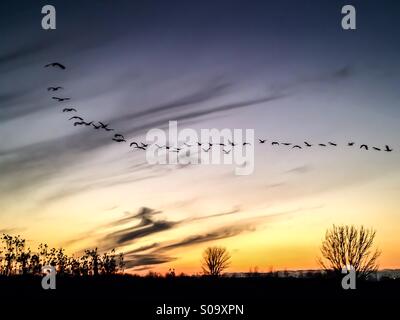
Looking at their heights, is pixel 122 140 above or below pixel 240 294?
above

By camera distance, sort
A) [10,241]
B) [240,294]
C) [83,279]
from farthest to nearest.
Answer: [10,241]
[83,279]
[240,294]

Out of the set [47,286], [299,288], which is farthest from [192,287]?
[47,286]

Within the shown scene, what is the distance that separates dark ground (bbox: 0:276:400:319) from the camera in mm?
31719

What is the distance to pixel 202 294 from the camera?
37.6 meters

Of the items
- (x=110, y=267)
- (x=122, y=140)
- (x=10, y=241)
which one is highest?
(x=122, y=140)

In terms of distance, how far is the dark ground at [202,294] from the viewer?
31719 mm

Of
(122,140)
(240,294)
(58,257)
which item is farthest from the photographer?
(58,257)

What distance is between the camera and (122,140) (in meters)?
28.9

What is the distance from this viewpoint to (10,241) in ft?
256

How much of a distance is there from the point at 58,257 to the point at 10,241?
44.6 ft
